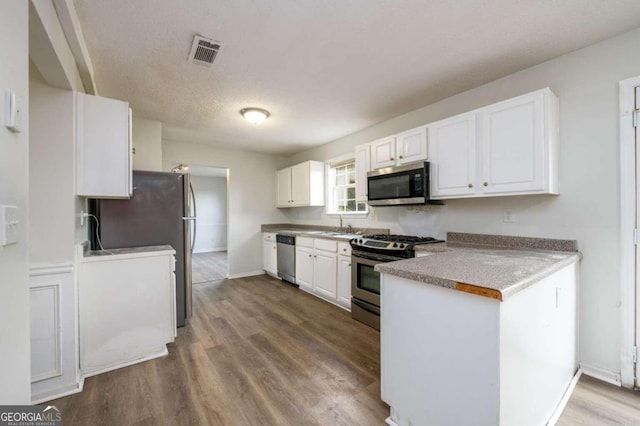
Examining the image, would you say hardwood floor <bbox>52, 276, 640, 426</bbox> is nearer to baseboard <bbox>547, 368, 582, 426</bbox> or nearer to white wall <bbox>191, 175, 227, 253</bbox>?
baseboard <bbox>547, 368, 582, 426</bbox>

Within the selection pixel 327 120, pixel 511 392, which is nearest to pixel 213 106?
pixel 327 120

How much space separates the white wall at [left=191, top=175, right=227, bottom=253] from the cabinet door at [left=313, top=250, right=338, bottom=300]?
5.94m

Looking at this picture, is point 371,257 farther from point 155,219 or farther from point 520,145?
point 155,219

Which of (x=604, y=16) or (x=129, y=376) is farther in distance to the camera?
(x=129, y=376)

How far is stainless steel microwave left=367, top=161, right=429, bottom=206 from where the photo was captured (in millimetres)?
2699

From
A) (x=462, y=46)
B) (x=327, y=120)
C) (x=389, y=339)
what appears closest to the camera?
(x=389, y=339)

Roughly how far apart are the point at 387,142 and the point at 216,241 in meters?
7.44

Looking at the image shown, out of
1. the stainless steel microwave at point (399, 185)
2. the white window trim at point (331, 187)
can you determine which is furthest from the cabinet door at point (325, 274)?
the stainless steel microwave at point (399, 185)

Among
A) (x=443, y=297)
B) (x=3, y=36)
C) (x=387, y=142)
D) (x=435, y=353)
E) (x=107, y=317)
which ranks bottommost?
(x=107, y=317)

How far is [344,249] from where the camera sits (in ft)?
11.3

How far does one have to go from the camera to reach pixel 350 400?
1.78 meters

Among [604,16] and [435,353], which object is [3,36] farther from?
[604,16]

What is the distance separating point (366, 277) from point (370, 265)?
163 millimetres

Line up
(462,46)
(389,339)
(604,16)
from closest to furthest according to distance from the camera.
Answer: (389,339), (604,16), (462,46)
